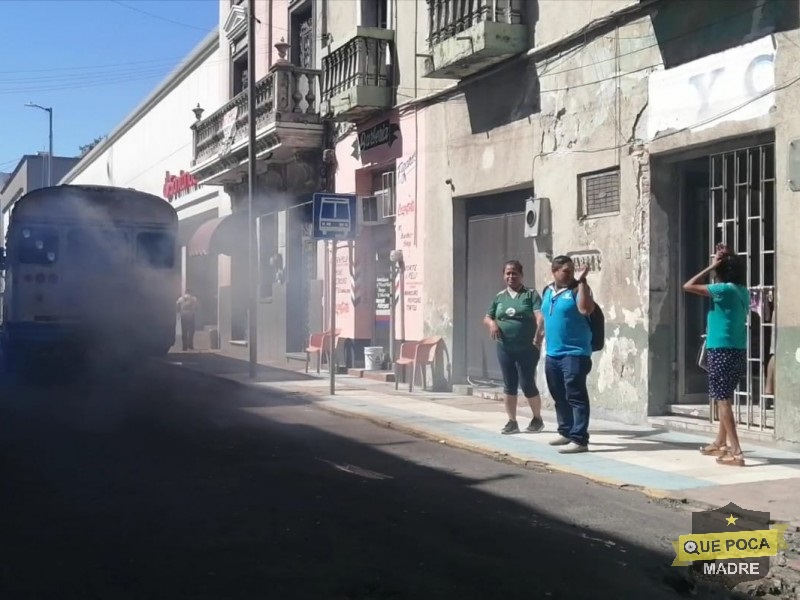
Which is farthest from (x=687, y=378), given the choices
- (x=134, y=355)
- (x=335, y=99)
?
(x=134, y=355)

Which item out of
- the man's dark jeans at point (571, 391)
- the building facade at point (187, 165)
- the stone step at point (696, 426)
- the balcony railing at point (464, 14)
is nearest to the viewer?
the man's dark jeans at point (571, 391)

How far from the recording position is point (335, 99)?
53.4 feet

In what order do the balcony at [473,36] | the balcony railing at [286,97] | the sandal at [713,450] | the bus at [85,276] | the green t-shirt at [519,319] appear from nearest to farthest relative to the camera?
the sandal at [713,450] < the green t-shirt at [519,319] < the balcony at [473,36] < the bus at [85,276] < the balcony railing at [286,97]

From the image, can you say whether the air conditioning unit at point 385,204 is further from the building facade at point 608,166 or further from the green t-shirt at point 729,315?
the green t-shirt at point 729,315

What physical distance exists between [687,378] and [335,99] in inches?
348

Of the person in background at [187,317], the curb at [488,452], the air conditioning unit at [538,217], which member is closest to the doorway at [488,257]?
the air conditioning unit at [538,217]

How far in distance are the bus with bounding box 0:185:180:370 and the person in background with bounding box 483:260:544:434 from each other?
26.4 ft

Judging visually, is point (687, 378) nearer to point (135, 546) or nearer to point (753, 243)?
point (753, 243)

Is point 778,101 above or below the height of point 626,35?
below

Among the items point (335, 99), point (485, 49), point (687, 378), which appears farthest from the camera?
point (335, 99)

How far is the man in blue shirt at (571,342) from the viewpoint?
8367mm

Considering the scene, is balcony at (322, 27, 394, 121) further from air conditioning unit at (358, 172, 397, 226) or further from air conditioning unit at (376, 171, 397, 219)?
air conditioning unit at (358, 172, 397, 226)

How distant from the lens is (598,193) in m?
10.8

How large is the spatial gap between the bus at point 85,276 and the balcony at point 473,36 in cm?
597
